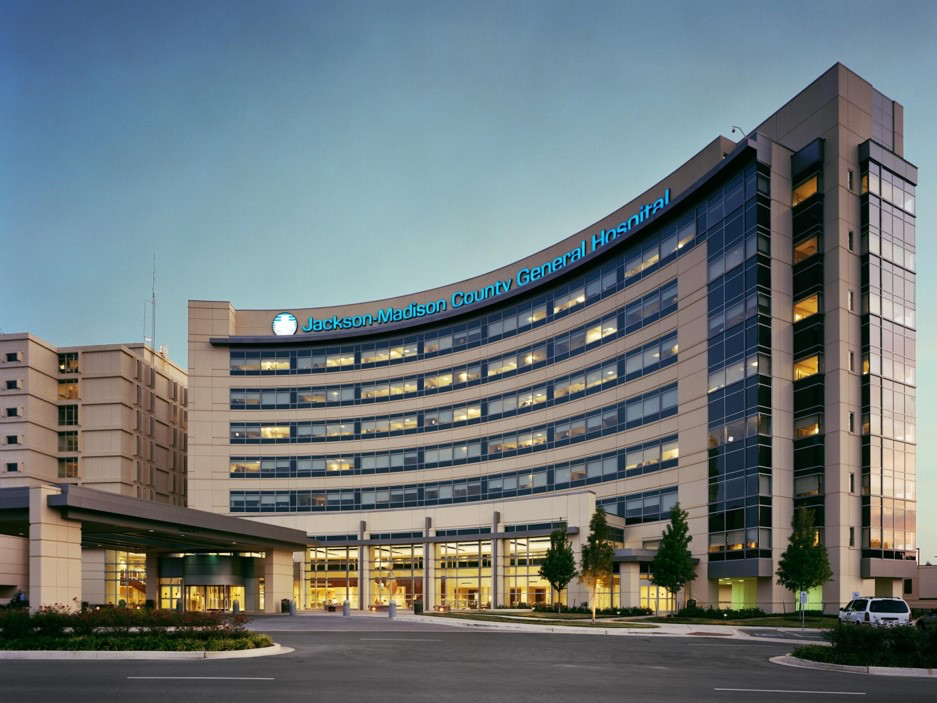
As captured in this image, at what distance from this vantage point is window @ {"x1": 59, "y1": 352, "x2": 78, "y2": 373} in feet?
322

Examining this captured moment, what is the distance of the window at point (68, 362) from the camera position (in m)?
98.2

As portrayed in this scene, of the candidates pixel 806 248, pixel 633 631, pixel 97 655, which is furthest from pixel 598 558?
pixel 97 655

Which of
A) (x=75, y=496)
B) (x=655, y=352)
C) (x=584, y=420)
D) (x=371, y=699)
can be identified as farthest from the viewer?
(x=584, y=420)

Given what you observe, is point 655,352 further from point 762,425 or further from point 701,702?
point 701,702

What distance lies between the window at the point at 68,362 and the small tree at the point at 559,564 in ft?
207

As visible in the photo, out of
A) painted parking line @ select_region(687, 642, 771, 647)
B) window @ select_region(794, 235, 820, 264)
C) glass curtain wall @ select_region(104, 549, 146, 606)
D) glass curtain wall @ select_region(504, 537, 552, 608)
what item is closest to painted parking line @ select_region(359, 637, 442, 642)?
painted parking line @ select_region(687, 642, 771, 647)

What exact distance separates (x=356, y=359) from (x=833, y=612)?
5269 cm

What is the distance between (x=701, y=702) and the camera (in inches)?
670

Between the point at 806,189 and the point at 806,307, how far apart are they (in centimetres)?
779

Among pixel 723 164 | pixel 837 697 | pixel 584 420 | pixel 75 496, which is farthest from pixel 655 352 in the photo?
pixel 837 697

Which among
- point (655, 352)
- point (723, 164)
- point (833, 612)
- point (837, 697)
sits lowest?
point (833, 612)

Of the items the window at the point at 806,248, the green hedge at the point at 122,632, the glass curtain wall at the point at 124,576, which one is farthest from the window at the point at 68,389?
the window at the point at 806,248

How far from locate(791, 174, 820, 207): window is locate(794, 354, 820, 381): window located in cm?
1031

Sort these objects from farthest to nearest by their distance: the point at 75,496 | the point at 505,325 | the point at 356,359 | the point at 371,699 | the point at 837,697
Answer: the point at 356,359 < the point at 505,325 < the point at 75,496 < the point at 837,697 < the point at 371,699
